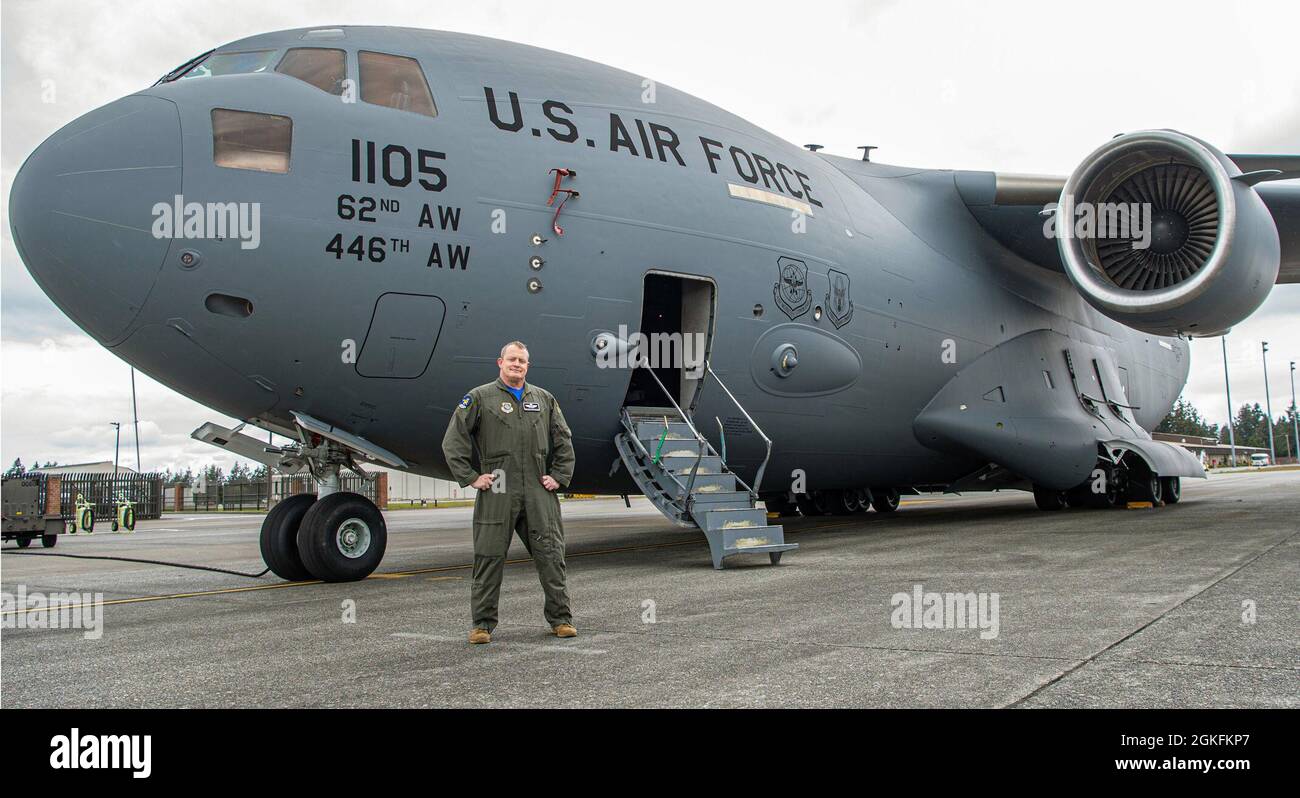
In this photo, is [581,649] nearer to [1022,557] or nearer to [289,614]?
[289,614]

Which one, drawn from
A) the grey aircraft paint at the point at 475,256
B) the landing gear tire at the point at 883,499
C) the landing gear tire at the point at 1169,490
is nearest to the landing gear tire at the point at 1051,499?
the landing gear tire at the point at 1169,490

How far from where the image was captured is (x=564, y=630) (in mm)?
5113

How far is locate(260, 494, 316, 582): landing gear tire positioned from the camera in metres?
8.02

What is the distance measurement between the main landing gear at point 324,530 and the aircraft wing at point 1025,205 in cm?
1027

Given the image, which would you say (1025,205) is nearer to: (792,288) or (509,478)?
(792,288)

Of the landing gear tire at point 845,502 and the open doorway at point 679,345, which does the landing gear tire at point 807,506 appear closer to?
the landing gear tire at point 845,502

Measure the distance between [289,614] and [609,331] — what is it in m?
3.90

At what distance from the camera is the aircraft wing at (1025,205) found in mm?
13703

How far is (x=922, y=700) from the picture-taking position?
3.45 m

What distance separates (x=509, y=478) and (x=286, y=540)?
143 inches

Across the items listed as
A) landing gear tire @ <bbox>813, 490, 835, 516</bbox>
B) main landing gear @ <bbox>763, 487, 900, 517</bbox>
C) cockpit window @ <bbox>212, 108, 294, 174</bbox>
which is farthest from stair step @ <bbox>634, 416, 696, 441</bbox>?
landing gear tire @ <bbox>813, 490, 835, 516</bbox>

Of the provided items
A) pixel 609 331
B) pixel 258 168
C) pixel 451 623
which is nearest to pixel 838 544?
pixel 609 331

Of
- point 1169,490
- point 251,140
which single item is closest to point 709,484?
point 251,140

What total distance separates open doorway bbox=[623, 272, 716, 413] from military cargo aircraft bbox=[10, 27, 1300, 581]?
32 mm
